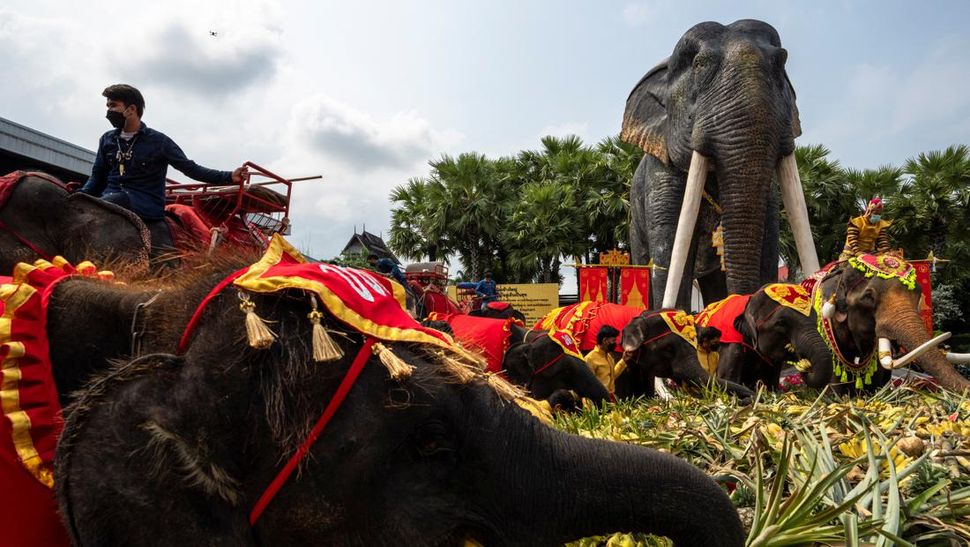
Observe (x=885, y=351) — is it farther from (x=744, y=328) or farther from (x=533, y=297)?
(x=533, y=297)

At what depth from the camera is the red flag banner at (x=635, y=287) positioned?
1352 cm

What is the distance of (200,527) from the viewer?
1.44m

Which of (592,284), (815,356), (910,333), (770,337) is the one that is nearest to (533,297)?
(592,284)

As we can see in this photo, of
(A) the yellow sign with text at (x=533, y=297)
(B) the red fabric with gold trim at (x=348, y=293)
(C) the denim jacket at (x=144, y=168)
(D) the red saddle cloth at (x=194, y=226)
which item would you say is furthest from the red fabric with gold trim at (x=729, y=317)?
(A) the yellow sign with text at (x=533, y=297)

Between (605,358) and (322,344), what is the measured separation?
25.3ft

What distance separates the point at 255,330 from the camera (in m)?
1.48

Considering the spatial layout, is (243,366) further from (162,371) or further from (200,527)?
(200,527)

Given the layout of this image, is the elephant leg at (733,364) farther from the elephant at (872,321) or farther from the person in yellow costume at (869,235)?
the person in yellow costume at (869,235)

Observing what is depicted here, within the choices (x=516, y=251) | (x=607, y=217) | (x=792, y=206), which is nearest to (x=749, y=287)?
(x=792, y=206)

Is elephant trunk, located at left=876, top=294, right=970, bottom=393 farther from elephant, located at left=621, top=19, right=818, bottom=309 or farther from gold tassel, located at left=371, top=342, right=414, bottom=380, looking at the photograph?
gold tassel, located at left=371, top=342, right=414, bottom=380

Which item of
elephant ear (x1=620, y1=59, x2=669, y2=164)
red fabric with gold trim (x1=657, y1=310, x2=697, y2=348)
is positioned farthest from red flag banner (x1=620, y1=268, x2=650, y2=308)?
red fabric with gold trim (x1=657, y1=310, x2=697, y2=348)

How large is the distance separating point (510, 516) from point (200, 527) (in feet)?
2.09

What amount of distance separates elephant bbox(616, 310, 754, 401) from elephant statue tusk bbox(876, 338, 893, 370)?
6.56ft

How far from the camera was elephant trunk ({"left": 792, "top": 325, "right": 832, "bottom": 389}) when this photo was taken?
654 cm
